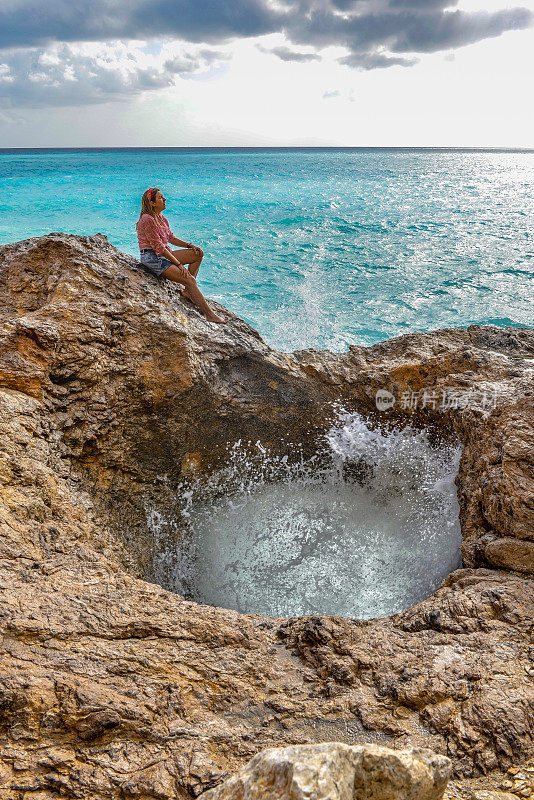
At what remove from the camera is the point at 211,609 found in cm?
271

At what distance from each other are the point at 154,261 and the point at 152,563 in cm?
257

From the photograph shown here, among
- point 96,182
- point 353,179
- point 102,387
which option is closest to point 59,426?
point 102,387

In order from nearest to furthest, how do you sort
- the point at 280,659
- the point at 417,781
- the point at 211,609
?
the point at 417,781, the point at 280,659, the point at 211,609

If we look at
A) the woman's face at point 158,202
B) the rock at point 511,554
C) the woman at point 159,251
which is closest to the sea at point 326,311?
the rock at point 511,554

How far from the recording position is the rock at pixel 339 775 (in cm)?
124

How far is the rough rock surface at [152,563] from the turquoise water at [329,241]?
593 cm

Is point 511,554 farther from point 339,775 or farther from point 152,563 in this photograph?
point 152,563

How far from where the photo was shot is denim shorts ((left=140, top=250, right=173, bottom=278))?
4.48 m

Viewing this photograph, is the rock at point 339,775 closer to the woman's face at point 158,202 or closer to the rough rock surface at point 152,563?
the rough rock surface at point 152,563

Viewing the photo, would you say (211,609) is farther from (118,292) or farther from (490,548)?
(118,292)

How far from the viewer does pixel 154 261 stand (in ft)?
14.7

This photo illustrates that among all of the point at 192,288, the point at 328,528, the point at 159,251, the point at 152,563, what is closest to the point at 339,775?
the point at 152,563

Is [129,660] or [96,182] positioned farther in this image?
[96,182]

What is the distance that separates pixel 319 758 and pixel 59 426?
2837 mm
